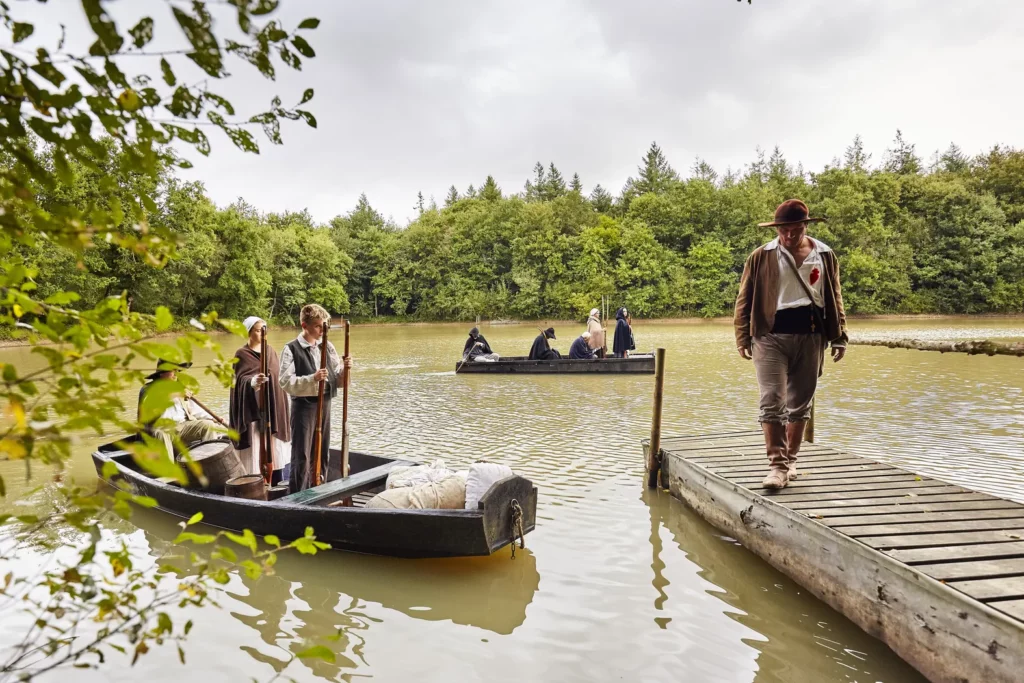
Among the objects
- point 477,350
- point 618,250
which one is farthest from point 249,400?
point 618,250

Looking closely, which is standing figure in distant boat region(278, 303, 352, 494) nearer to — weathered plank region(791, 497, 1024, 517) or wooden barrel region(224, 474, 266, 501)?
wooden barrel region(224, 474, 266, 501)

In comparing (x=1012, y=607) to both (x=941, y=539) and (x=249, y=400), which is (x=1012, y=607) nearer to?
(x=941, y=539)

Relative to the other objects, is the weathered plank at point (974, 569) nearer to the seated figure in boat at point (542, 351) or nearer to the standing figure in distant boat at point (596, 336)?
the standing figure in distant boat at point (596, 336)

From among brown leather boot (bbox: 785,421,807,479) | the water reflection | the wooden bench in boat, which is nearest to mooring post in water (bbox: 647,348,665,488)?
the water reflection

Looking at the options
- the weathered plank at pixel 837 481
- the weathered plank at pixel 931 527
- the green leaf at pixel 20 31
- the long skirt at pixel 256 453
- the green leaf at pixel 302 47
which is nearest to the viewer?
the green leaf at pixel 20 31

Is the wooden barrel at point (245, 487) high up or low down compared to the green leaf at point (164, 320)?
down

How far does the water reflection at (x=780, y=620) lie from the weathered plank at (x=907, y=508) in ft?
1.85

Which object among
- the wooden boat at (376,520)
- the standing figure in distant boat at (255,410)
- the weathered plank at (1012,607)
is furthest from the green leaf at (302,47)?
the standing figure in distant boat at (255,410)

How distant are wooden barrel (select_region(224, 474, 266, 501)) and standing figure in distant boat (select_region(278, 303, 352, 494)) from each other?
0.34 m

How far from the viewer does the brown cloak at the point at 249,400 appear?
20.5 ft

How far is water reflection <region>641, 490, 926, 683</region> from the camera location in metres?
3.38

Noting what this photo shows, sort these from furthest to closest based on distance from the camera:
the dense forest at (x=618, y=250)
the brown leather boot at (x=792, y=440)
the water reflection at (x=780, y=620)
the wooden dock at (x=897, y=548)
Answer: the dense forest at (x=618, y=250) < the brown leather boot at (x=792, y=440) < the water reflection at (x=780, y=620) < the wooden dock at (x=897, y=548)

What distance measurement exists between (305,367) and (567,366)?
36.7 feet

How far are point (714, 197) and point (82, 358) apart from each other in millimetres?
62456
